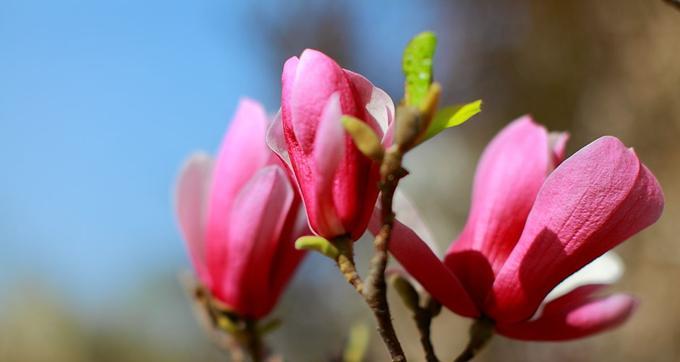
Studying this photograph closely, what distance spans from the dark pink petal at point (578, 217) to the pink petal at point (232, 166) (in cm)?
27

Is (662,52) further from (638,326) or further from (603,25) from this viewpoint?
(638,326)

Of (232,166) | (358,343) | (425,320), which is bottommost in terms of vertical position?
(358,343)

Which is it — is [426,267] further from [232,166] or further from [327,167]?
[232,166]

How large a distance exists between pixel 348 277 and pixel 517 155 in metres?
0.20

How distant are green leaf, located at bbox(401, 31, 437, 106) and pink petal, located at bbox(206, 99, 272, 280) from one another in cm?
31

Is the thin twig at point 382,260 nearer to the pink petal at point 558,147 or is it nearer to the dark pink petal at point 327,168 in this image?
the dark pink petal at point 327,168

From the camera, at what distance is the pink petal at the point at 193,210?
2.68 ft

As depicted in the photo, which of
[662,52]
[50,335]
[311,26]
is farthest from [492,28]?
[50,335]

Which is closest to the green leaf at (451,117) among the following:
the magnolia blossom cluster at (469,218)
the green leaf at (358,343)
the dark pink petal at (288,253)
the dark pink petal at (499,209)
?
the magnolia blossom cluster at (469,218)

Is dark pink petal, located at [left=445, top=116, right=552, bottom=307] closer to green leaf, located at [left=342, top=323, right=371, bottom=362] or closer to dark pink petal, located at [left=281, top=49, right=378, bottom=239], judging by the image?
dark pink petal, located at [left=281, top=49, right=378, bottom=239]

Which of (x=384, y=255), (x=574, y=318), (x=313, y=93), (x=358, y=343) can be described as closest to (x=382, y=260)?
(x=384, y=255)

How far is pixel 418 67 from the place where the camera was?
439 mm

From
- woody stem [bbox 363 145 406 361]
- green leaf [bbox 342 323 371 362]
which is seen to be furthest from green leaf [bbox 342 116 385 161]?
green leaf [bbox 342 323 371 362]

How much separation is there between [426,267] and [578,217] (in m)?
0.11
